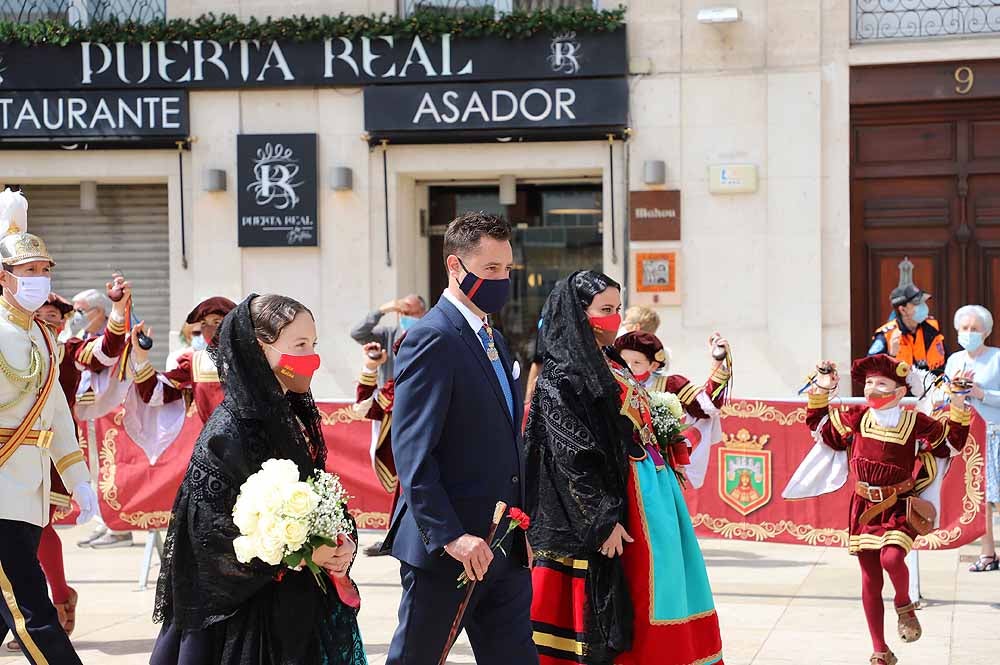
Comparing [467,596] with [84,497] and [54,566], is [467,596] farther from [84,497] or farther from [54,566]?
[54,566]

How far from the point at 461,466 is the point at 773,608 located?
4158 mm

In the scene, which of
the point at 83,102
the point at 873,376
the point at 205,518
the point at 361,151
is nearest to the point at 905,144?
the point at 361,151

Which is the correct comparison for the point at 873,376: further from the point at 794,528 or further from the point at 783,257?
the point at 783,257

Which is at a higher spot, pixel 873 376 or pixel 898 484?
pixel 873 376

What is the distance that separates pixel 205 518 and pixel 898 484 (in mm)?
3913

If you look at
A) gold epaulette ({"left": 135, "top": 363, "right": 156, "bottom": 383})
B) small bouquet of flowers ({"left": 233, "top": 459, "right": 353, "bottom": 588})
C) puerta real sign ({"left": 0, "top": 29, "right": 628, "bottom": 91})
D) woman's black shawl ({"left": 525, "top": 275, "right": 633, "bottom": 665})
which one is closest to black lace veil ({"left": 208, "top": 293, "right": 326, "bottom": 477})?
small bouquet of flowers ({"left": 233, "top": 459, "right": 353, "bottom": 588})

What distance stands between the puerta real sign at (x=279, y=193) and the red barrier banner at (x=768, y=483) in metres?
6.29

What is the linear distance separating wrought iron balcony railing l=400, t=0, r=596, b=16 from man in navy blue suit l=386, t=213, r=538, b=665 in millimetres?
10033

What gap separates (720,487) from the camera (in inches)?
369

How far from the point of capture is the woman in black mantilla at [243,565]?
13.3 ft

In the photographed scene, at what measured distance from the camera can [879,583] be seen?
261 inches

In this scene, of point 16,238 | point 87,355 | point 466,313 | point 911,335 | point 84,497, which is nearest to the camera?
point 466,313

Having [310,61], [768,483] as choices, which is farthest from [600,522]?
[310,61]

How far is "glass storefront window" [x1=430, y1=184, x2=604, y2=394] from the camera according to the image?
48.3ft
